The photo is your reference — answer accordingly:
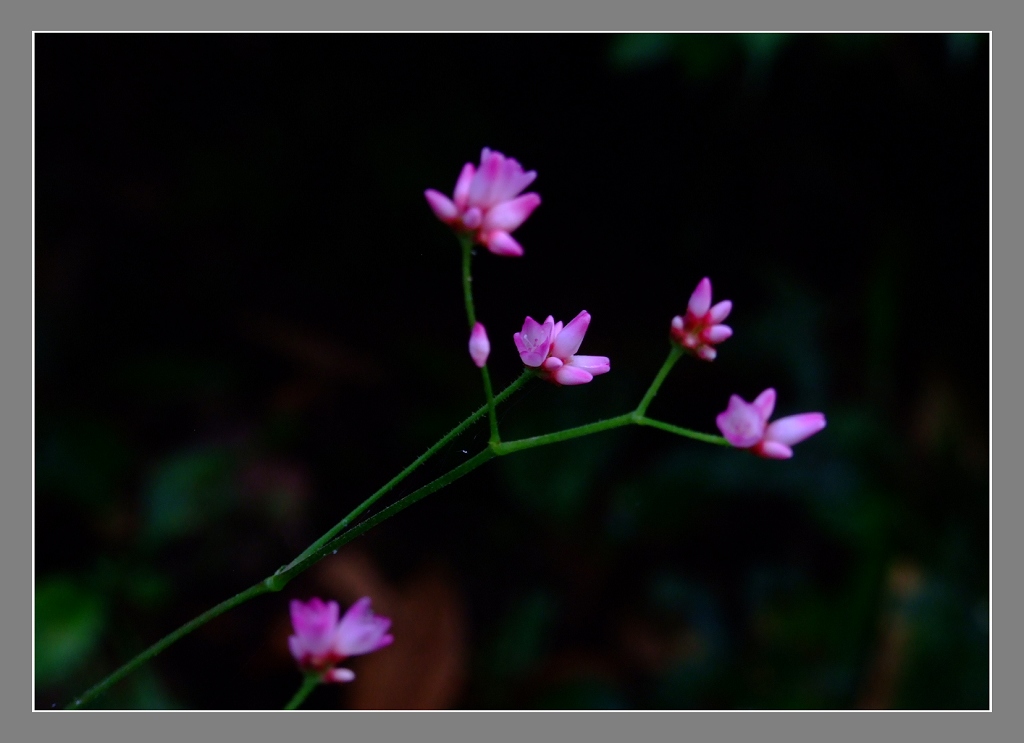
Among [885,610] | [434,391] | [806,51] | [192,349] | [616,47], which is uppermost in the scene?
[806,51]

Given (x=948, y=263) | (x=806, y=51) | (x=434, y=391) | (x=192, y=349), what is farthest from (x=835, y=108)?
(x=192, y=349)

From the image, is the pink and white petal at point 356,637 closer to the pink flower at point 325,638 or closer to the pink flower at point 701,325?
the pink flower at point 325,638

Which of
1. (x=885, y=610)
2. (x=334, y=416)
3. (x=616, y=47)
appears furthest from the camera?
(x=334, y=416)

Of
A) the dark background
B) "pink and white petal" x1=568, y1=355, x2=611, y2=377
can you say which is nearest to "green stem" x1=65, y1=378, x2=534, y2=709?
"pink and white petal" x1=568, y1=355, x2=611, y2=377

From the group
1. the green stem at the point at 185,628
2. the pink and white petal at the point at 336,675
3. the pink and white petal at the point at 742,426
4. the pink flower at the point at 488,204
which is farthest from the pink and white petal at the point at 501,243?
the pink and white petal at the point at 336,675

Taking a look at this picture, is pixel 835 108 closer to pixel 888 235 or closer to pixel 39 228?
pixel 888 235
